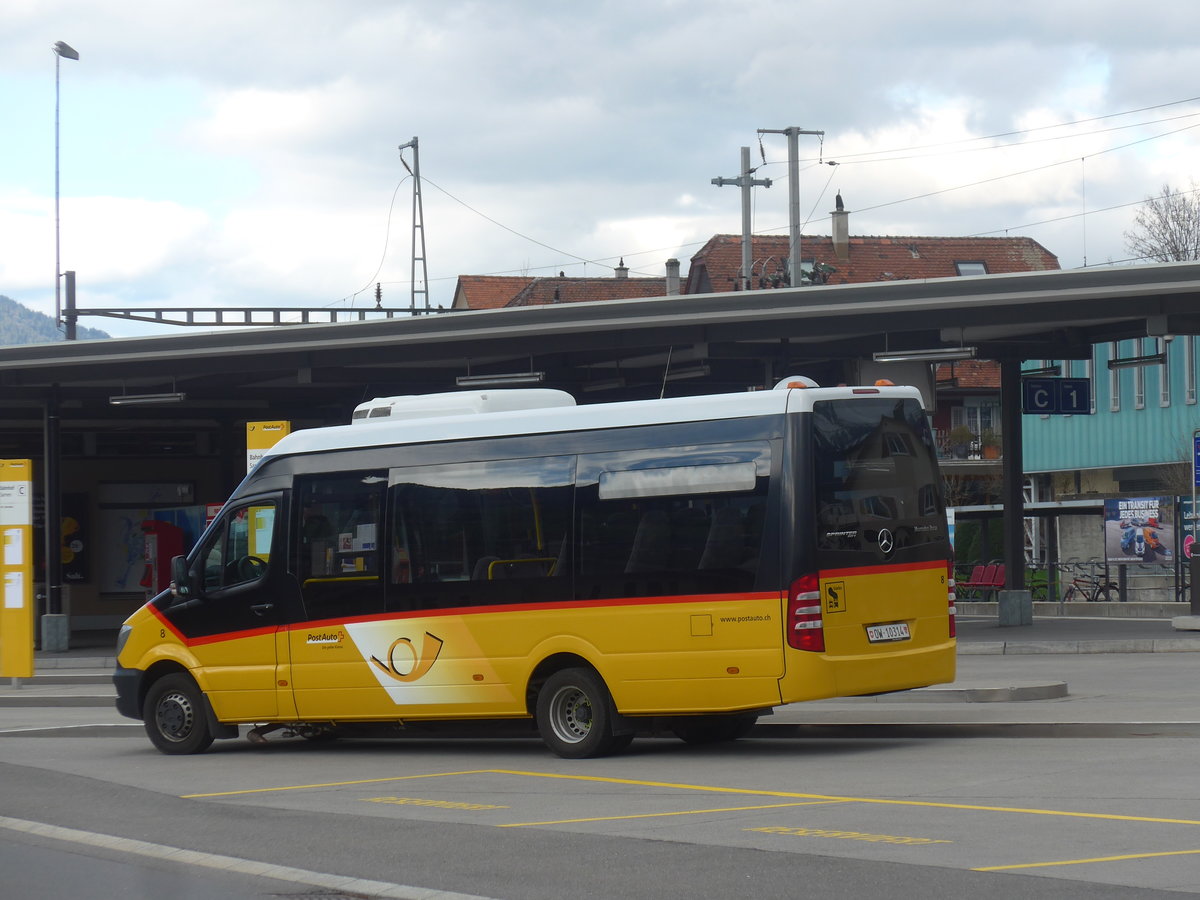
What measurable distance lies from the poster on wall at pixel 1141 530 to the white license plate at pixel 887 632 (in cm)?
2311

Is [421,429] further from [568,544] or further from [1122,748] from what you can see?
[1122,748]

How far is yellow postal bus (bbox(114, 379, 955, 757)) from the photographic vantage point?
→ 39.7 feet

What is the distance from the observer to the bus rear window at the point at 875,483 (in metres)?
12.2

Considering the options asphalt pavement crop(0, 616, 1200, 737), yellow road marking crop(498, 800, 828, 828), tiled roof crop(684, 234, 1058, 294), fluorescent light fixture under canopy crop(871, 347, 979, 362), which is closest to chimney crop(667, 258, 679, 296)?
tiled roof crop(684, 234, 1058, 294)

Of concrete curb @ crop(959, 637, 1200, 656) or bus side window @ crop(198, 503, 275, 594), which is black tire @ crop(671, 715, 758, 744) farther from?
concrete curb @ crop(959, 637, 1200, 656)

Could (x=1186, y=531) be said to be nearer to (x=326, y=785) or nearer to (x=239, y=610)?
(x=239, y=610)

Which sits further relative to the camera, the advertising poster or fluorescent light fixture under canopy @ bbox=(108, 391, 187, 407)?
the advertising poster

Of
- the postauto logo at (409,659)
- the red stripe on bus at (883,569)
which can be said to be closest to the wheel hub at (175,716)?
the postauto logo at (409,659)

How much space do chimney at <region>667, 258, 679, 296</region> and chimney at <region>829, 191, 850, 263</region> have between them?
7282 mm

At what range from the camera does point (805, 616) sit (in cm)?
1185

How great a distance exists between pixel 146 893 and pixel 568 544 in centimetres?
575

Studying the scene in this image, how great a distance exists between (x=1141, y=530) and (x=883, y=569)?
23.5 meters

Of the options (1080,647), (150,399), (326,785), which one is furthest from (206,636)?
(150,399)

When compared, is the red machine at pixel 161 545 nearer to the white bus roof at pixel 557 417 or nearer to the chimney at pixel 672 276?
the white bus roof at pixel 557 417
